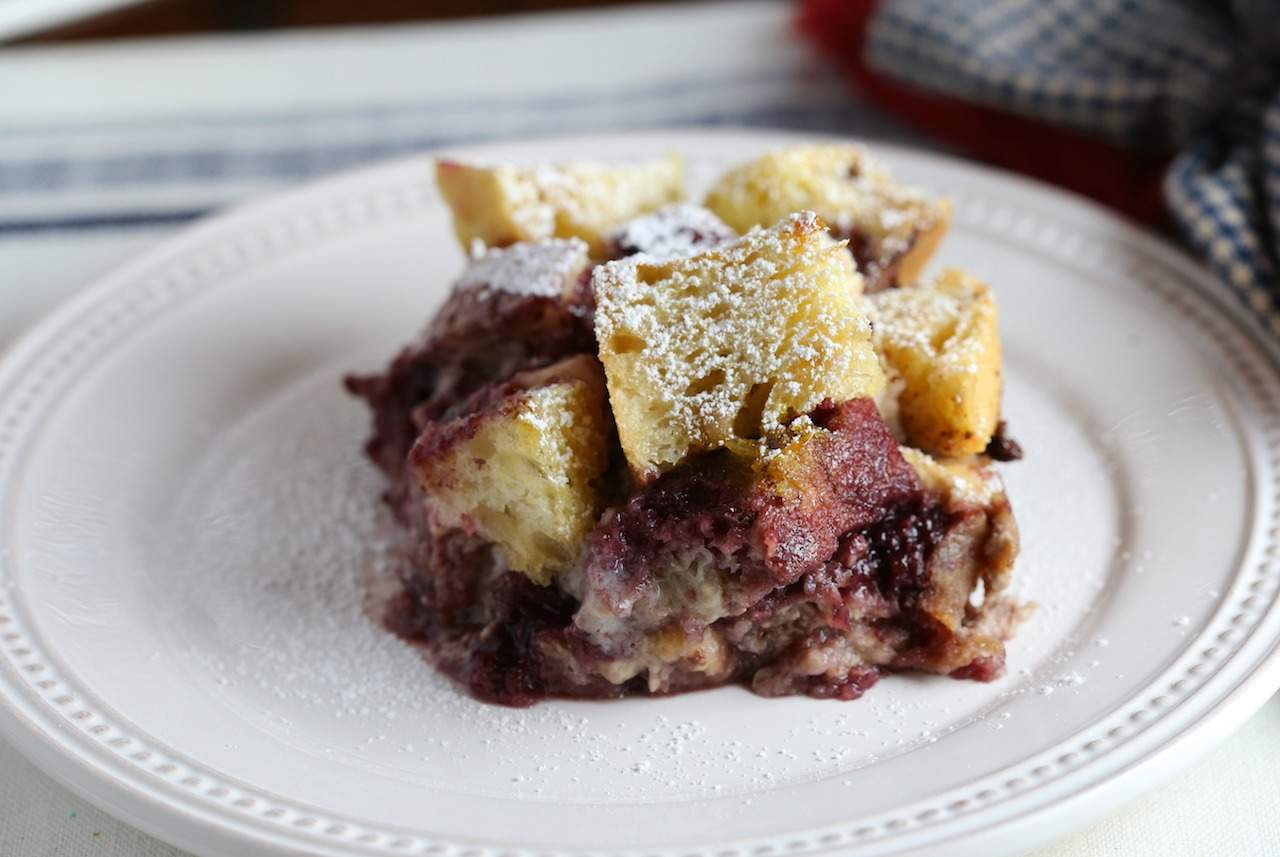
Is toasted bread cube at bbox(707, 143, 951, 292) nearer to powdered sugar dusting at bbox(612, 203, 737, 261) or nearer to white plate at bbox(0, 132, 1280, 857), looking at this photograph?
powdered sugar dusting at bbox(612, 203, 737, 261)

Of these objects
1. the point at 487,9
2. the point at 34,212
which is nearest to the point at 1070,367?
the point at 34,212

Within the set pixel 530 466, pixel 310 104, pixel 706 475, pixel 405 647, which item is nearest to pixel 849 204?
pixel 706 475

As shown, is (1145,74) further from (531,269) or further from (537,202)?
(531,269)

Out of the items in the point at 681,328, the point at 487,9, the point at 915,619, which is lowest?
the point at 487,9

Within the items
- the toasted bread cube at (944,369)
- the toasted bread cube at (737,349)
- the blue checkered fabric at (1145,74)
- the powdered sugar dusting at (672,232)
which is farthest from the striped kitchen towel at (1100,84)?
the toasted bread cube at (737,349)

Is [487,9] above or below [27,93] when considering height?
below

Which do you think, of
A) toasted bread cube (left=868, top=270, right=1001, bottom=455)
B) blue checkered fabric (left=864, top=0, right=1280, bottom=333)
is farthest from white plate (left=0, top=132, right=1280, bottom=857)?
toasted bread cube (left=868, top=270, right=1001, bottom=455)

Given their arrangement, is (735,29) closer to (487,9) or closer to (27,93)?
(487,9)
